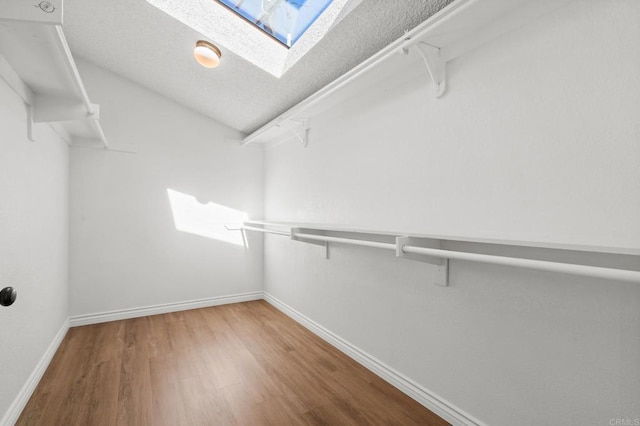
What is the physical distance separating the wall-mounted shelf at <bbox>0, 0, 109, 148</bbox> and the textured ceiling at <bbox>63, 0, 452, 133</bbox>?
683 millimetres

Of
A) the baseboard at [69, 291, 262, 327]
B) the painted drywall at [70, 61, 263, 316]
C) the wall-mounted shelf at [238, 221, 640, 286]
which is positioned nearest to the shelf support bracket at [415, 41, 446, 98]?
the wall-mounted shelf at [238, 221, 640, 286]

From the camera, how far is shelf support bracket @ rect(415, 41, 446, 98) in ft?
4.66

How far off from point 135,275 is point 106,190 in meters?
0.83

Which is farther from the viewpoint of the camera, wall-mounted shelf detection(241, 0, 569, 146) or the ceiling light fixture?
the ceiling light fixture

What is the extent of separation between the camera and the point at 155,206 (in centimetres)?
294

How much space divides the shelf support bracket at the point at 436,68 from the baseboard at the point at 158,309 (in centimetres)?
A: 280

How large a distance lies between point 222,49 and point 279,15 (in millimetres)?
446

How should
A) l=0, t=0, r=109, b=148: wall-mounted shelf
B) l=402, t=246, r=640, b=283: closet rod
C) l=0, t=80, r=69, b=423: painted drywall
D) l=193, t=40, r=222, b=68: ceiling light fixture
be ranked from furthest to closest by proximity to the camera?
1. l=193, t=40, r=222, b=68: ceiling light fixture
2. l=0, t=80, r=69, b=423: painted drywall
3. l=0, t=0, r=109, b=148: wall-mounted shelf
4. l=402, t=246, r=640, b=283: closet rod

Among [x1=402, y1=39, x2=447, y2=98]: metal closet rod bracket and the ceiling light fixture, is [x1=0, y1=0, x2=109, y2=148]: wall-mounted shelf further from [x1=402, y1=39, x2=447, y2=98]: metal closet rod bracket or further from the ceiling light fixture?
[x1=402, y1=39, x2=447, y2=98]: metal closet rod bracket

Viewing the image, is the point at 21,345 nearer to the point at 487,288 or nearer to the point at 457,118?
the point at 487,288

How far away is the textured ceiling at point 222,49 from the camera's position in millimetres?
1543

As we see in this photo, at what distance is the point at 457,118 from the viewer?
1.41 metres

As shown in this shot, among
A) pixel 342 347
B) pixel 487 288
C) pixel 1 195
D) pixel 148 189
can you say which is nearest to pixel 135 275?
pixel 148 189

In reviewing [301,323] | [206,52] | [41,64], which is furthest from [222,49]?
[301,323]
